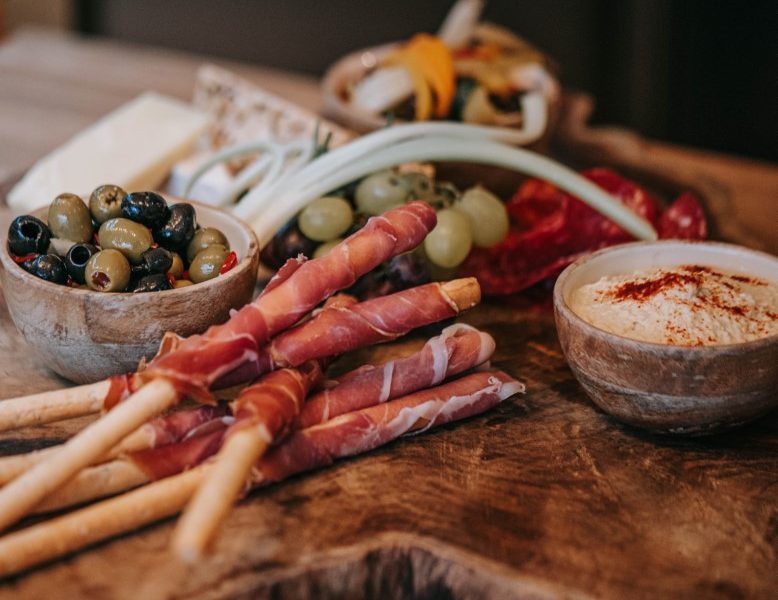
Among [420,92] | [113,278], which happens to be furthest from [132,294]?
[420,92]

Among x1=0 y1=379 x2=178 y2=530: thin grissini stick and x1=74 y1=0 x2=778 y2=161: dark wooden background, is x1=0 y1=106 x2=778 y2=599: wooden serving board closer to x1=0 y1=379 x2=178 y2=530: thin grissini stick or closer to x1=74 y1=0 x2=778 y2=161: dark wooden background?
x1=0 y1=379 x2=178 y2=530: thin grissini stick

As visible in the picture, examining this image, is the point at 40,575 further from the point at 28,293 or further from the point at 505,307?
the point at 505,307

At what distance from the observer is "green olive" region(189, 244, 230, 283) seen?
1.14m

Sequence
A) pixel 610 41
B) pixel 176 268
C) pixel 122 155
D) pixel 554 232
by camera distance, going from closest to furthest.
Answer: pixel 176 268, pixel 554 232, pixel 122 155, pixel 610 41

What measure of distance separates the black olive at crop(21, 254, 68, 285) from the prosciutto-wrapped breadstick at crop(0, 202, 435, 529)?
0.22 meters

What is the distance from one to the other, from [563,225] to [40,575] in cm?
102

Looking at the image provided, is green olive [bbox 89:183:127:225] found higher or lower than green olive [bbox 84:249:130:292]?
higher

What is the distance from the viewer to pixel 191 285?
3.56ft

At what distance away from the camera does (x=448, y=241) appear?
4.42 ft

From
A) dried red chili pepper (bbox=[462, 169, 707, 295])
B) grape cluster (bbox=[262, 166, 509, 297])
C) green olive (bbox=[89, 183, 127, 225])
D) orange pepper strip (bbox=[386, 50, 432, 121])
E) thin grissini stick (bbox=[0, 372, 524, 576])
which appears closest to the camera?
thin grissini stick (bbox=[0, 372, 524, 576])

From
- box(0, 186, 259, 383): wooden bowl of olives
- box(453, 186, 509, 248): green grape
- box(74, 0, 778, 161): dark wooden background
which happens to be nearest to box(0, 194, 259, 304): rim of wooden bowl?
box(0, 186, 259, 383): wooden bowl of olives

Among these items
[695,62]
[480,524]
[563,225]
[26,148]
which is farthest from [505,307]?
Answer: [695,62]

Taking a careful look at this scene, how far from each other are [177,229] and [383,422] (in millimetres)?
371

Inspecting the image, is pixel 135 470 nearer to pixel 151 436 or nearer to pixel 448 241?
pixel 151 436
